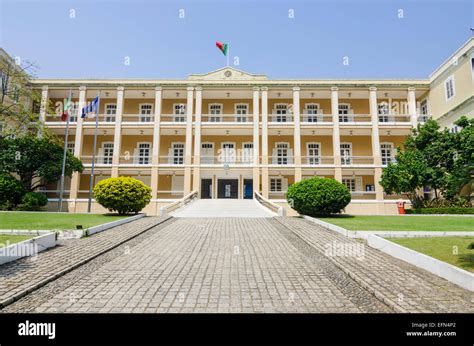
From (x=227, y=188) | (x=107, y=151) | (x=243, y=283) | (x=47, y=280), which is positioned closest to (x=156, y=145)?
(x=107, y=151)

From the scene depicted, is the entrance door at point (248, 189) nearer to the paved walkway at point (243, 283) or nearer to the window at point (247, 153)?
the window at point (247, 153)

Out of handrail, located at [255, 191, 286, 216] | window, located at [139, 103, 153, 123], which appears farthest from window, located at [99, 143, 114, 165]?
handrail, located at [255, 191, 286, 216]

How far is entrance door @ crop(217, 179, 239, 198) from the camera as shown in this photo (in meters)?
27.7

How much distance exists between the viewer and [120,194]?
14.8 meters

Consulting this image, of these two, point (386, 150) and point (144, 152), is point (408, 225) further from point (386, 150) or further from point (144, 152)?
point (144, 152)

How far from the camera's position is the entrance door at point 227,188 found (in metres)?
27.7

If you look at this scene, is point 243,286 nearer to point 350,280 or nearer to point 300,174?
point 350,280

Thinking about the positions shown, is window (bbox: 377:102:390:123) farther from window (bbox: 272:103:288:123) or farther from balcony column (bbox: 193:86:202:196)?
balcony column (bbox: 193:86:202:196)

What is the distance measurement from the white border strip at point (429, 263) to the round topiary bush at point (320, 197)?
641 cm

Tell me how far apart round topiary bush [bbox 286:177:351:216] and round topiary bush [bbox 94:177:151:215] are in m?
8.62

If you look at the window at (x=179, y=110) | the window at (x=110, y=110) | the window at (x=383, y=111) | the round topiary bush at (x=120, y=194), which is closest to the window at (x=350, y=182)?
the window at (x=383, y=111)
